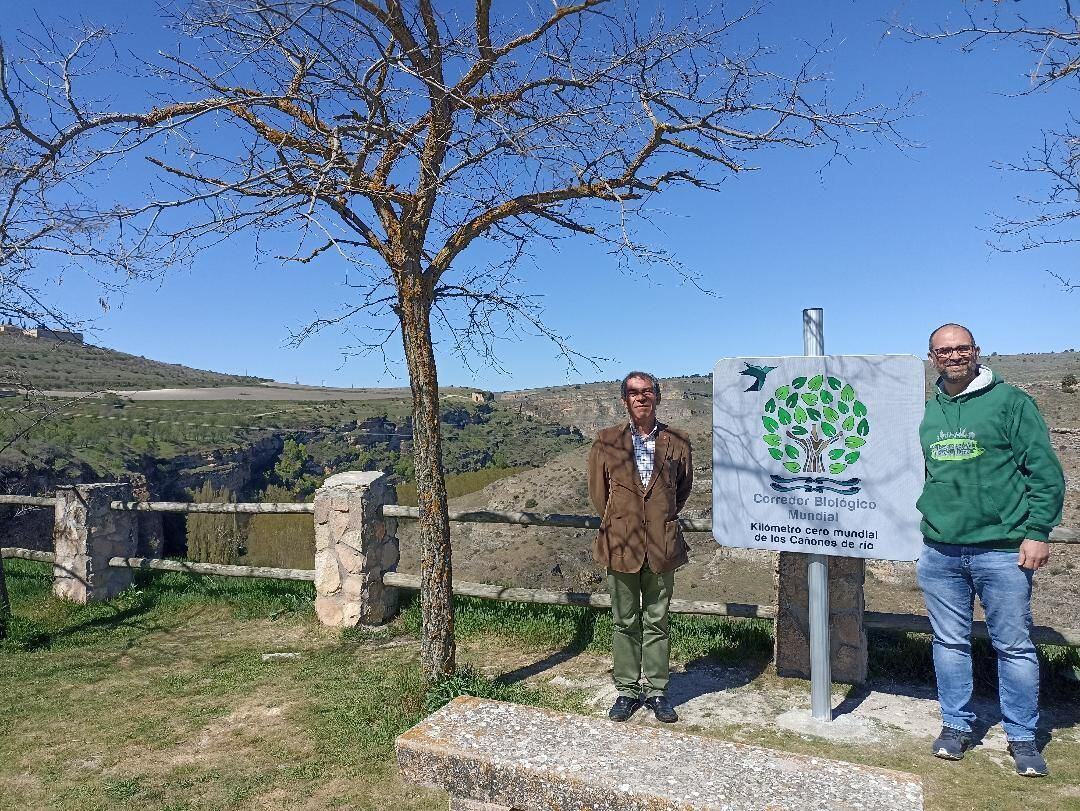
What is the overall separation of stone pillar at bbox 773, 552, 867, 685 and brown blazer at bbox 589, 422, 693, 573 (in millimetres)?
960

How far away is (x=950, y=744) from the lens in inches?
154

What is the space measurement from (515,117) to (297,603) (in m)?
4.89

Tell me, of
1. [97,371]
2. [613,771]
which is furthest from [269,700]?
[97,371]

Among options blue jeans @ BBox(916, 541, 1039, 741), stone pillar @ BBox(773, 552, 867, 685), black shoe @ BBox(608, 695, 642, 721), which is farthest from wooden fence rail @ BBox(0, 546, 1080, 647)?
black shoe @ BBox(608, 695, 642, 721)

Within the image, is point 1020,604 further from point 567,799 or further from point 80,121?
point 80,121

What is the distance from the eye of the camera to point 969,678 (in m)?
4.00

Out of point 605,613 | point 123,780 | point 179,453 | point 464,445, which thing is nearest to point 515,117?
point 605,613

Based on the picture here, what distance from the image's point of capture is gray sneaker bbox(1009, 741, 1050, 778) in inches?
146

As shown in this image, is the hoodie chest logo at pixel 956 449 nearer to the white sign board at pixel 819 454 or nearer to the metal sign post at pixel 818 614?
the white sign board at pixel 819 454

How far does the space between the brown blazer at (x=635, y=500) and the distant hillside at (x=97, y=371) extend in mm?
37881

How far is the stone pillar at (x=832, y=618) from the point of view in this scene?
4.89 meters

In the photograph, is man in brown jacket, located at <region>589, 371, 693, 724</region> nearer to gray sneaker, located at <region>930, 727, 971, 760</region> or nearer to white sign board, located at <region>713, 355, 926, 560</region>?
white sign board, located at <region>713, 355, 926, 560</region>

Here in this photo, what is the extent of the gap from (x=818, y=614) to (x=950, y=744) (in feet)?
2.96

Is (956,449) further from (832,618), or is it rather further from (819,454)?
(832,618)
